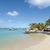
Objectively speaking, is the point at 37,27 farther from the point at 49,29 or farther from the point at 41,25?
the point at 49,29

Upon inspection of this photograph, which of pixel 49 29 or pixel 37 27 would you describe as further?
pixel 37 27

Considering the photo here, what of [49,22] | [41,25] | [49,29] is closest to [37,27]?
[41,25]

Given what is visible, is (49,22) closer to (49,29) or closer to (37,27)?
(37,27)

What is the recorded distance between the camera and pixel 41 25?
45000 millimetres

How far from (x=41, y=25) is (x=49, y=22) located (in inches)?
148

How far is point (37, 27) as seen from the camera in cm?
4556

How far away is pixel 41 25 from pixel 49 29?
1230cm

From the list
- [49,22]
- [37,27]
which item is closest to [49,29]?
[49,22]

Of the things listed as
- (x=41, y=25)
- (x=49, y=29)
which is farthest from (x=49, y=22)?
(x=49, y=29)

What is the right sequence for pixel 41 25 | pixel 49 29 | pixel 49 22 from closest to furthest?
1. pixel 49 29
2. pixel 49 22
3. pixel 41 25

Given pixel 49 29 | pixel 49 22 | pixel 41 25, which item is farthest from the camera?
pixel 41 25

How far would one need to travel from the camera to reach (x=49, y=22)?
139 ft

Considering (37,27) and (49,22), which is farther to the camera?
(37,27)

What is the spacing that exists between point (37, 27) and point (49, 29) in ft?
42.5
